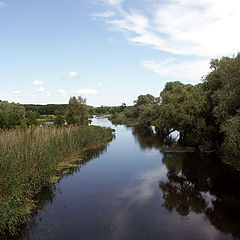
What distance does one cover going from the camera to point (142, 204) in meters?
14.5

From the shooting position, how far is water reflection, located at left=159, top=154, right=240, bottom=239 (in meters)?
12.6

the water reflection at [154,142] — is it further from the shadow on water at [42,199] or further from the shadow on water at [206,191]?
the shadow on water at [42,199]

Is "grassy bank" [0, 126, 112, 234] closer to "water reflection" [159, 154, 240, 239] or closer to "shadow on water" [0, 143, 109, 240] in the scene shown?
"shadow on water" [0, 143, 109, 240]

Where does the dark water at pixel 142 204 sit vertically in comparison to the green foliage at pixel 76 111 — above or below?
below

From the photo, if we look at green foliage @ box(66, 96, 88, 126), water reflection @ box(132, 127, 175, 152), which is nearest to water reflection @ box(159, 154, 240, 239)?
water reflection @ box(132, 127, 175, 152)

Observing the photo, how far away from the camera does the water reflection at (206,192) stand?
1256 cm

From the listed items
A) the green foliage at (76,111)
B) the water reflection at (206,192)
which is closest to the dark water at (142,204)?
the water reflection at (206,192)

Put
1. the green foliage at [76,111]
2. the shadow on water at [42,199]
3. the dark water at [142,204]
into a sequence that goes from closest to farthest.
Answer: the shadow on water at [42,199]
the dark water at [142,204]
the green foliage at [76,111]

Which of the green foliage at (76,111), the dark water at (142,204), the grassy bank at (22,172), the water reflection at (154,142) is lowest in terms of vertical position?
the dark water at (142,204)

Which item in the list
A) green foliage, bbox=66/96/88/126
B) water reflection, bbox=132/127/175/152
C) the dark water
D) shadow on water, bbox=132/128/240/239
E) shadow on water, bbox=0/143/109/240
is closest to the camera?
shadow on water, bbox=0/143/109/240

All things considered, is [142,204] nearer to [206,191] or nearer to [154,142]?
[206,191]

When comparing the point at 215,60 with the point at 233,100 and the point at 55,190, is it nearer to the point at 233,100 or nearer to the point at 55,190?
the point at 233,100

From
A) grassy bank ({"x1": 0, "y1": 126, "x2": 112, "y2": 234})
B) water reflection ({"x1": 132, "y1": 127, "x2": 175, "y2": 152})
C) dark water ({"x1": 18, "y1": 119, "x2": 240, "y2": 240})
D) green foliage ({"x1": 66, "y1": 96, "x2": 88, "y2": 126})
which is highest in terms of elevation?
green foliage ({"x1": 66, "y1": 96, "x2": 88, "y2": 126})

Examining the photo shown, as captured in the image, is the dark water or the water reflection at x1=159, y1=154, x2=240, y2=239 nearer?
the dark water
